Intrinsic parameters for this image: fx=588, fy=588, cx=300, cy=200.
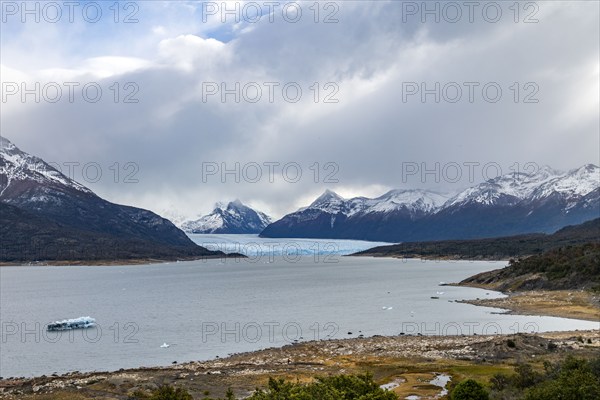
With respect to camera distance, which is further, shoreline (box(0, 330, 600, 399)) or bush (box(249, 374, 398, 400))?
shoreline (box(0, 330, 600, 399))

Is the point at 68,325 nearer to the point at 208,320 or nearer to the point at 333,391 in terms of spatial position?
the point at 208,320

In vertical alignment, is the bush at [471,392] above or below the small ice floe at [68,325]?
above

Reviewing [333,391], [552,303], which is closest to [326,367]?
[333,391]

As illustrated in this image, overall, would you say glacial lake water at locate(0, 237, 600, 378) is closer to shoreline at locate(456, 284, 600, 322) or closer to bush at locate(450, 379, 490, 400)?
shoreline at locate(456, 284, 600, 322)

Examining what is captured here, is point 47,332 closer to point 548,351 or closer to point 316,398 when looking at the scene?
point 548,351

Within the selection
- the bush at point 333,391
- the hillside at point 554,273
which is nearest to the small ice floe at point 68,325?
the bush at point 333,391

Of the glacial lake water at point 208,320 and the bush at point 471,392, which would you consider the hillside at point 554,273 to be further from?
the bush at point 471,392

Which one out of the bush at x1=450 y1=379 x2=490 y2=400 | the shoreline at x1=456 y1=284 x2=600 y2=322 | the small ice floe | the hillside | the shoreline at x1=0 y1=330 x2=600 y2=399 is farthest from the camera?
the hillside

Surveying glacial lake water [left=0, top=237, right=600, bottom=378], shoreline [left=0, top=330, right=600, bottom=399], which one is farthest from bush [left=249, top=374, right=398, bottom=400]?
glacial lake water [left=0, top=237, right=600, bottom=378]

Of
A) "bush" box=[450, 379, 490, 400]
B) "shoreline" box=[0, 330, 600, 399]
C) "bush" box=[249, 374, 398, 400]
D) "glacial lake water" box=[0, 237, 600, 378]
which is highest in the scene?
"bush" box=[249, 374, 398, 400]
